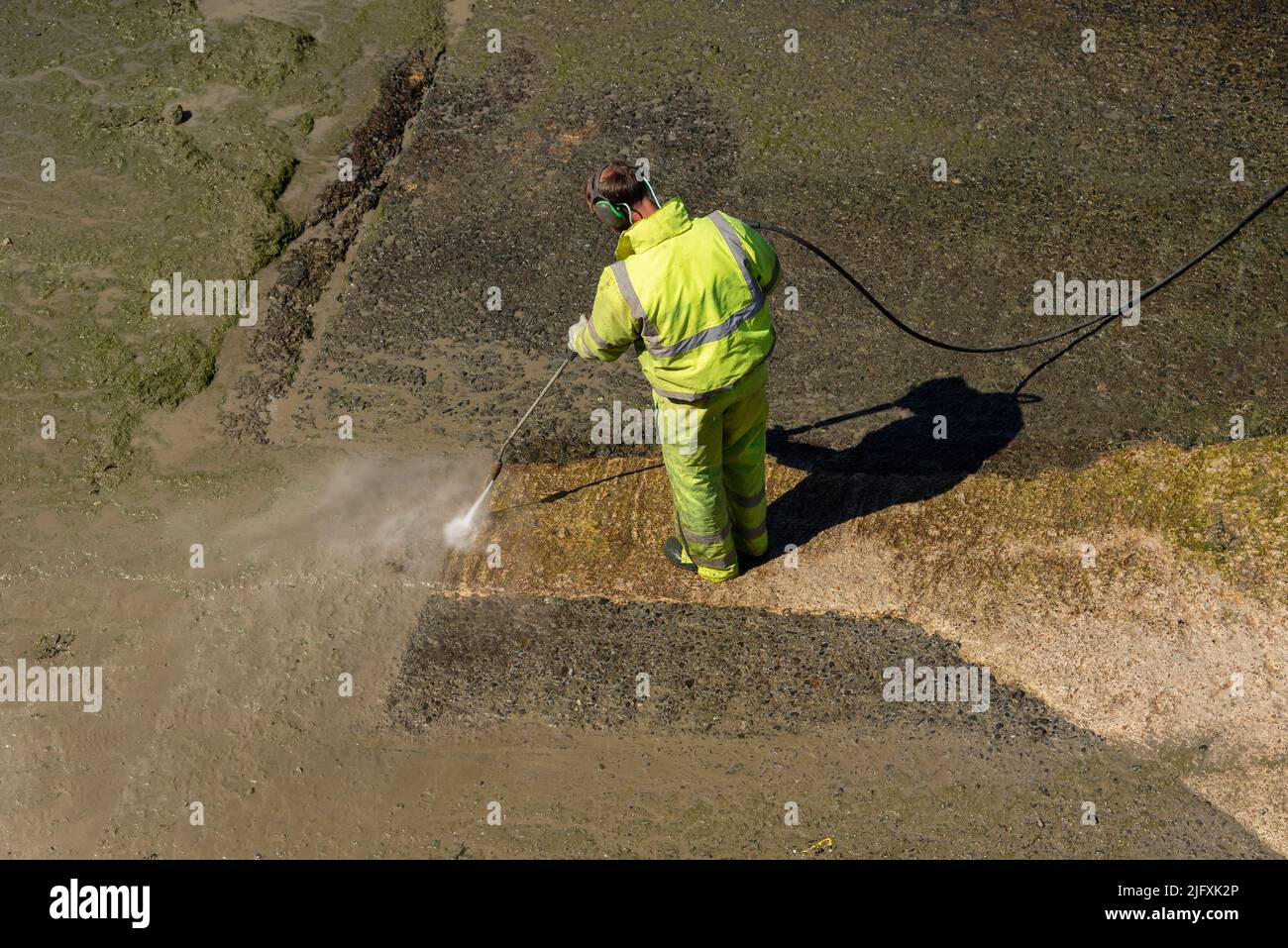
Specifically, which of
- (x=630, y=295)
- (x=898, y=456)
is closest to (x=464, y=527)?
(x=630, y=295)

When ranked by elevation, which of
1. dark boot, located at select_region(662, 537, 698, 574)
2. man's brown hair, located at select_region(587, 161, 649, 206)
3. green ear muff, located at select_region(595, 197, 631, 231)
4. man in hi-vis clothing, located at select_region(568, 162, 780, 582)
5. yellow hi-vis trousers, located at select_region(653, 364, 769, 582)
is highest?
man's brown hair, located at select_region(587, 161, 649, 206)

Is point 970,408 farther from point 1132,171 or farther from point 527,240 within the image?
point 527,240

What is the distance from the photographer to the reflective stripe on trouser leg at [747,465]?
4.79m

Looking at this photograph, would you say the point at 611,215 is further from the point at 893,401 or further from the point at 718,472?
the point at 893,401

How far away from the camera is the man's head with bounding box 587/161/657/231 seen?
4312mm

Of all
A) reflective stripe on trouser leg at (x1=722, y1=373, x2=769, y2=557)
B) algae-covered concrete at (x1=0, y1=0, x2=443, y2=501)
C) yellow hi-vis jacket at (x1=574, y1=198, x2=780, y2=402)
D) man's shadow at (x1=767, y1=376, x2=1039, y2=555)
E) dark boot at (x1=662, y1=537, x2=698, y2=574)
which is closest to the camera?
yellow hi-vis jacket at (x1=574, y1=198, x2=780, y2=402)

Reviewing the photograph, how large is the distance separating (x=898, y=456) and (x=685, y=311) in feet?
7.01

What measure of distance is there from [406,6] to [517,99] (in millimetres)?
1726

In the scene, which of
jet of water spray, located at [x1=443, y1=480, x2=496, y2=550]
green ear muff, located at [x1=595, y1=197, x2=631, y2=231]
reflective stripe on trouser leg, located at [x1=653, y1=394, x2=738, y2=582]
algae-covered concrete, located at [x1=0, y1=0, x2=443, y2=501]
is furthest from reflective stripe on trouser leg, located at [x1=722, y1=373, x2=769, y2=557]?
algae-covered concrete, located at [x1=0, y1=0, x2=443, y2=501]

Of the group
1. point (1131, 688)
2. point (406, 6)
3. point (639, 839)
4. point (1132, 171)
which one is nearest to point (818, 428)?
point (1131, 688)

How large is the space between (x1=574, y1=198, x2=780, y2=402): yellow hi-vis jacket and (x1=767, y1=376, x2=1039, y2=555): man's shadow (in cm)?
147

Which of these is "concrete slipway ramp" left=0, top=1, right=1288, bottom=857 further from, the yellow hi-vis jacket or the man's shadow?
the yellow hi-vis jacket

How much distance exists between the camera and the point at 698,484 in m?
4.96

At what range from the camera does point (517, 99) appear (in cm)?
822
